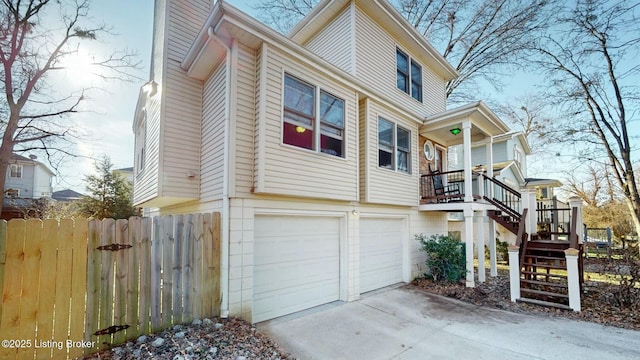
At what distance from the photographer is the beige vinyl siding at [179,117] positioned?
6.03 metres

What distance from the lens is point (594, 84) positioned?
12.2 m

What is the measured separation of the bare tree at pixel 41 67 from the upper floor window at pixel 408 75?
11.2 metres

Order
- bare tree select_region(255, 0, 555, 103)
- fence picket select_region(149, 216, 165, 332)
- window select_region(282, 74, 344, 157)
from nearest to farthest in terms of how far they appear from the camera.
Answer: fence picket select_region(149, 216, 165, 332), window select_region(282, 74, 344, 157), bare tree select_region(255, 0, 555, 103)

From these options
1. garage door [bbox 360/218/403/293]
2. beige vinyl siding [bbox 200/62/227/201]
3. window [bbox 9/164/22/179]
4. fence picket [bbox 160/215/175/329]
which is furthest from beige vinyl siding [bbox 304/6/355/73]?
window [bbox 9/164/22/179]

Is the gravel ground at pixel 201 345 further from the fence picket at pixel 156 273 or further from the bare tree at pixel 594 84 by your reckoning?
the bare tree at pixel 594 84

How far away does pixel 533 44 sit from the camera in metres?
12.9

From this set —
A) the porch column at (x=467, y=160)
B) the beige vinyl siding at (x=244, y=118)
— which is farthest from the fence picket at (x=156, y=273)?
the porch column at (x=467, y=160)

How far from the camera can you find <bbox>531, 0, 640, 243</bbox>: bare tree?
36.2ft

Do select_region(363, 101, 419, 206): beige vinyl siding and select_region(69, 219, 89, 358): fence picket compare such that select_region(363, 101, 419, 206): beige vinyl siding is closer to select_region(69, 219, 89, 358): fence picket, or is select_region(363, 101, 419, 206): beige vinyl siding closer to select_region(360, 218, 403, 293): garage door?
select_region(360, 218, 403, 293): garage door

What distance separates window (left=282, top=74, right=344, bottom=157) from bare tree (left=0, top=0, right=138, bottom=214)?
10695 millimetres

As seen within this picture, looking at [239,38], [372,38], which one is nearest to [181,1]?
[239,38]

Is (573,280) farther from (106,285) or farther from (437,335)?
(106,285)

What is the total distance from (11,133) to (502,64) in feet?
70.9

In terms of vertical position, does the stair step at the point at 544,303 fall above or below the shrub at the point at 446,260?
below
